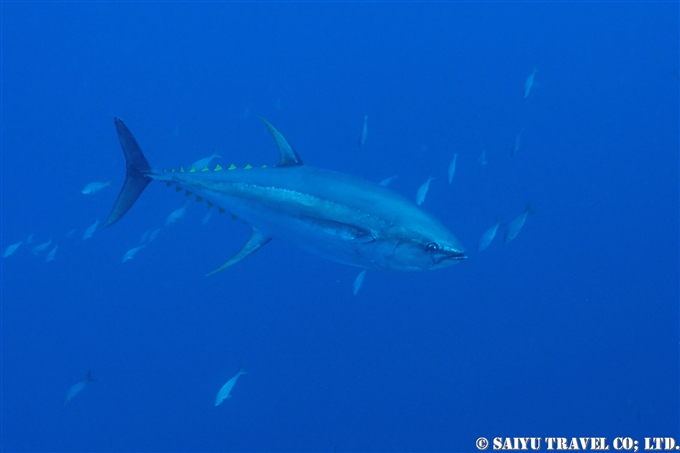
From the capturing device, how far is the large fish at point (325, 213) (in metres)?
2.30

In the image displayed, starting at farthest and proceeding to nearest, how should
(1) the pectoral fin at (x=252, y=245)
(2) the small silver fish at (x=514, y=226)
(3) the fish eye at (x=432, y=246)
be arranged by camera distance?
(2) the small silver fish at (x=514, y=226)
(1) the pectoral fin at (x=252, y=245)
(3) the fish eye at (x=432, y=246)

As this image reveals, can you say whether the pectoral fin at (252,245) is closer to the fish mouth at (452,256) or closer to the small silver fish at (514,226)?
the fish mouth at (452,256)

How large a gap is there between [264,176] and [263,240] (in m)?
0.39

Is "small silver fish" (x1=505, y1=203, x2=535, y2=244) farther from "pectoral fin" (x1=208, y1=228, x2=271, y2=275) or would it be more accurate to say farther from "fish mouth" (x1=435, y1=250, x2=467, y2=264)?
"pectoral fin" (x1=208, y1=228, x2=271, y2=275)

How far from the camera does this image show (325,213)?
2457 mm

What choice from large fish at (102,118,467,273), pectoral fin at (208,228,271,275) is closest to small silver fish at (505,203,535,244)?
large fish at (102,118,467,273)

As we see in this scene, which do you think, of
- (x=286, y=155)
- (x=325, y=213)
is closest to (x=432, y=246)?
(x=325, y=213)

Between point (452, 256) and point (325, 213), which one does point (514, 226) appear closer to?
point (452, 256)

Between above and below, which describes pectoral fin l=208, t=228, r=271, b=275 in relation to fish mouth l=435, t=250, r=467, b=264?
above

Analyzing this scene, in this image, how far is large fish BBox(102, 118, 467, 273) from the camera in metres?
2.30

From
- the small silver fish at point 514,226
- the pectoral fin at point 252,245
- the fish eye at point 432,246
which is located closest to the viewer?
the fish eye at point 432,246

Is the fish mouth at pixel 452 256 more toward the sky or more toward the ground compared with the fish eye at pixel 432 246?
more toward the ground

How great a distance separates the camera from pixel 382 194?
8.23 feet

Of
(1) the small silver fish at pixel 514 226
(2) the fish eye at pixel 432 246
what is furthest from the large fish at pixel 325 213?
(1) the small silver fish at pixel 514 226
